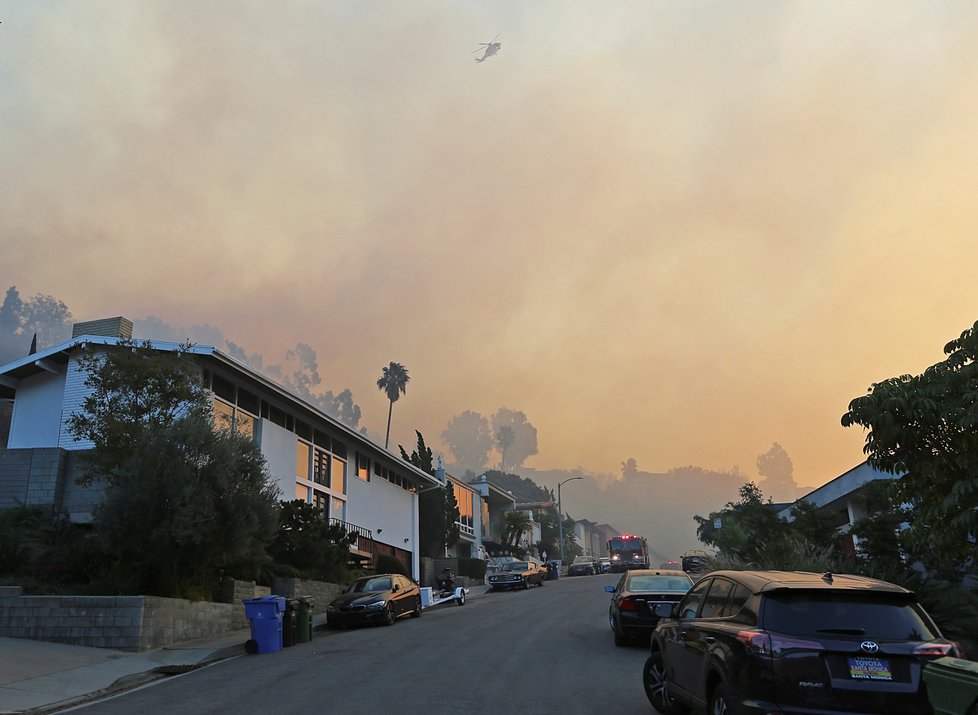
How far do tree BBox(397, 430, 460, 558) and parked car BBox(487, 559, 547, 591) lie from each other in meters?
10.3

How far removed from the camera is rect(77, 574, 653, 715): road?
9.06 meters

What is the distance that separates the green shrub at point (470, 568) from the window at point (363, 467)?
1192cm

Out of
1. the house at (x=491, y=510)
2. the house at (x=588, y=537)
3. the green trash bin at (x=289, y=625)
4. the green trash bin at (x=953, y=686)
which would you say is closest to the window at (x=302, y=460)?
the green trash bin at (x=289, y=625)

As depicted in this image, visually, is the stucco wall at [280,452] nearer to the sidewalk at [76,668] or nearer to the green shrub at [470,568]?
the sidewalk at [76,668]

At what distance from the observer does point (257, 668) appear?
1298 centimetres

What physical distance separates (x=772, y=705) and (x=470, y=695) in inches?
191

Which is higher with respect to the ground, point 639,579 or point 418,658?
point 639,579

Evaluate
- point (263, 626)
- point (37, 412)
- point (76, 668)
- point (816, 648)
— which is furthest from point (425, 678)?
point (37, 412)

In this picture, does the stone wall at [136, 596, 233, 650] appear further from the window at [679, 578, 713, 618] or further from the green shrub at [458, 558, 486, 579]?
the green shrub at [458, 558, 486, 579]

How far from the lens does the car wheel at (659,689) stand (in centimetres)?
812

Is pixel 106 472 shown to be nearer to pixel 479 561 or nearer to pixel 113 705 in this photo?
pixel 113 705

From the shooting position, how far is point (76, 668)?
12.9m

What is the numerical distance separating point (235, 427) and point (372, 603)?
263 inches

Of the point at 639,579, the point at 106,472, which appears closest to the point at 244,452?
the point at 106,472
